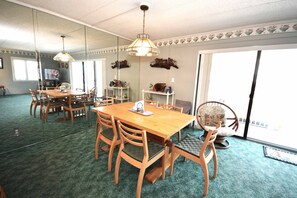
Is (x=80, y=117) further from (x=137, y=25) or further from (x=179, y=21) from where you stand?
(x=179, y=21)

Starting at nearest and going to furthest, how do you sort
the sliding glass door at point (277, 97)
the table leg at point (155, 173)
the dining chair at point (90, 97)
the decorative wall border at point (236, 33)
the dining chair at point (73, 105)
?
the table leg at point (155, 173)
the decorative wall border at point (236, 33)
the sliding glass door at point (277, 97)
the dining chair at point (73, 105)
the dining chair at point (90, 97)

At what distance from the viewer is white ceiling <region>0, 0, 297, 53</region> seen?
191cm

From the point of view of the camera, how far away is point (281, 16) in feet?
7.13

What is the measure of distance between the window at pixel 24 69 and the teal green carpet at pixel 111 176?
440 mm

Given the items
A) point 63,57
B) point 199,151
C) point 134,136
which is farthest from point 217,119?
point 63,57

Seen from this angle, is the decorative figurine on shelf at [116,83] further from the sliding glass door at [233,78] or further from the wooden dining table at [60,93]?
the sliding glass door at [233,78]

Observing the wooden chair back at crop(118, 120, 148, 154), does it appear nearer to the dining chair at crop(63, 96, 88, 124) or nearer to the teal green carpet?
the teal green carpet

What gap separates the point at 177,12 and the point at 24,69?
2.99 m

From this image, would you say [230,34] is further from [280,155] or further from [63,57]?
[63,57]

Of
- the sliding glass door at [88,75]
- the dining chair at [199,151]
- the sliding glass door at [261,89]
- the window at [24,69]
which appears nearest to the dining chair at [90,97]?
the sliding glass door at [88,75]

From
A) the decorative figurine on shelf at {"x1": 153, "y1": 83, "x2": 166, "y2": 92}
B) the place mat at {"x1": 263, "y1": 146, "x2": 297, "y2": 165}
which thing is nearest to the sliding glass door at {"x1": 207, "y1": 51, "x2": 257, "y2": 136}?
the place mat at {"x1": 263, "y1": 146, "x2": 297, "y2": 165}

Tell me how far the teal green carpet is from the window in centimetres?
44

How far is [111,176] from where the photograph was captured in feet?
5.70

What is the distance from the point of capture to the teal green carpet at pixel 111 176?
5.00 feet
